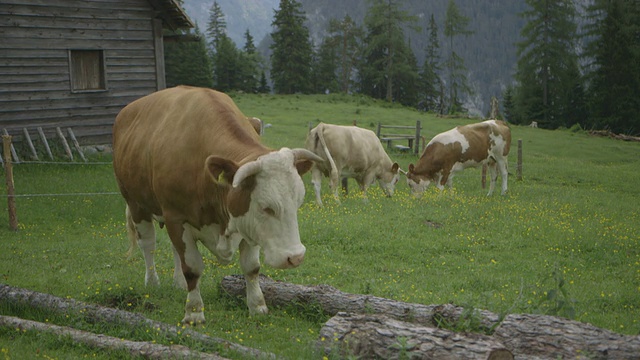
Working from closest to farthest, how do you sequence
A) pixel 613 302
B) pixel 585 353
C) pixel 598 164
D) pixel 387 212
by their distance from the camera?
pixel 585 353 < pixel 613 302 < pixel 387 212 < pixel 598 164

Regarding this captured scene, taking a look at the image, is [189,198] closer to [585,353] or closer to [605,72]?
[585,353]

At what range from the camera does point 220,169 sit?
5.73 m

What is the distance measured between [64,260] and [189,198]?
4483 millimetres

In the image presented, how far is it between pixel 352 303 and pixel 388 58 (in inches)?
2546

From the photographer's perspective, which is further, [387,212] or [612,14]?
[612,14]

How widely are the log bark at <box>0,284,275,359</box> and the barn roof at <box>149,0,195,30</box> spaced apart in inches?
583

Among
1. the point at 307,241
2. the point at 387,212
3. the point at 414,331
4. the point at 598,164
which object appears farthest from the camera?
the point at 598,164

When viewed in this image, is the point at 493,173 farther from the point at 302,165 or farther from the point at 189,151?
the point at 189,151

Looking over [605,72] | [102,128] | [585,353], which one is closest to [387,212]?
[585,353]

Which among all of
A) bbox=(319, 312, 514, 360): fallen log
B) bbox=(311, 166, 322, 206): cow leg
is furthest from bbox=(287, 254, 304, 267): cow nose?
bbox=(311, 166, 322, 206): cow leg

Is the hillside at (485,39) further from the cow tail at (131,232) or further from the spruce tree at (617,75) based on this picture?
the cow tail at (131,232)

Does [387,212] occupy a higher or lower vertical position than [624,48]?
lower

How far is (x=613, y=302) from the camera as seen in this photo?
7766 millimetres

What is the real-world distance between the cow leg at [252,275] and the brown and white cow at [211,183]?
1 cm
